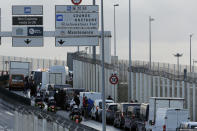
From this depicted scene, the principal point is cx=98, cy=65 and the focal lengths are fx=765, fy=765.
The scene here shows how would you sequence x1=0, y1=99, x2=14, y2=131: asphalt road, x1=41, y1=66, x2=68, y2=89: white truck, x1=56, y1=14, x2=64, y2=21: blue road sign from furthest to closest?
x1=41, y1=66, x2=68, y2=89: white truck → x1=56, y1=14, x2=64, y2=21: blue road sign → x1=0, y1=99, x2=14, y2=131: asphalt road

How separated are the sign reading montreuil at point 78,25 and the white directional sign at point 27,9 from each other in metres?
3.59

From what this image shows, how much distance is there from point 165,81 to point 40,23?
9.16 metres

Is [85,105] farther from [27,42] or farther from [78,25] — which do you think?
[78,25]

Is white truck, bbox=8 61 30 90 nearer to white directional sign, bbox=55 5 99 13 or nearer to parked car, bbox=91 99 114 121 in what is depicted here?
parked car, bbox=91 99 114 121

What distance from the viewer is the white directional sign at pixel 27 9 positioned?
46.8m

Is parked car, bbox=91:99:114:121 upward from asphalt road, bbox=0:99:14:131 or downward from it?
upward

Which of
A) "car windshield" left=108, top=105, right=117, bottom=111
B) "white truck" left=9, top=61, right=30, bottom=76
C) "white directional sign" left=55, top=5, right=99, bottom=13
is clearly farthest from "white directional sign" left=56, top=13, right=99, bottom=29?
"white truck" left=9, top=61, right=30, bottom=76

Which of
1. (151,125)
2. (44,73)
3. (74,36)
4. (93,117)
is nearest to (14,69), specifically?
(44,73)

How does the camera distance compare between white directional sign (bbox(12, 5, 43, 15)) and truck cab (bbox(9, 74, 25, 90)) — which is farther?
truck cab (bbox(9, 74, 25, 90))

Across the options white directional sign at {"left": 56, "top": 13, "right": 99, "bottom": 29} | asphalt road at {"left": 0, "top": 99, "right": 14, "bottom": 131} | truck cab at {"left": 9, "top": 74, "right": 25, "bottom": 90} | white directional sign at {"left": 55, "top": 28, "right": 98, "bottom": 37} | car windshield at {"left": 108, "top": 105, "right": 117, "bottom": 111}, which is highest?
white directional sign at {"left": 56, "top": 13, "right": 99, "bottom": 29}

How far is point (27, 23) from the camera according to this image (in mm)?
46688

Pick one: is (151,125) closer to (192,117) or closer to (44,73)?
(192,117)

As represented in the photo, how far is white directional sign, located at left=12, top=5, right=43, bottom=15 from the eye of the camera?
46750 mm

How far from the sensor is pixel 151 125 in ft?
118
